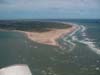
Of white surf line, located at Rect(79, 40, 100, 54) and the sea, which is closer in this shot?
the sea

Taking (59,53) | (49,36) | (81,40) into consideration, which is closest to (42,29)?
(49,36)

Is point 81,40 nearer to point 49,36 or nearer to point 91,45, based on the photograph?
point 91,45

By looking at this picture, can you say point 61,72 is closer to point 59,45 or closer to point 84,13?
point 59,45

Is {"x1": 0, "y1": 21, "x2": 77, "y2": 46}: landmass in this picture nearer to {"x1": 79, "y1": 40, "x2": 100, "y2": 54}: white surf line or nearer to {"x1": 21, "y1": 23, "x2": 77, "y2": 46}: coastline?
{"x1": 21, "y1": 23, "x2": 77, "y2": 46}: coastline

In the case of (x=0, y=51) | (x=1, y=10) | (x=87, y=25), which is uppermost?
(x=1, y=10)

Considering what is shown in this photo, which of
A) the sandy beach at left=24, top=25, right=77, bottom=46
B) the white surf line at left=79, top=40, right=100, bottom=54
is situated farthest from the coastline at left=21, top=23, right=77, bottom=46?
the white surf line at left=79, top=40, right=100, bottom=54

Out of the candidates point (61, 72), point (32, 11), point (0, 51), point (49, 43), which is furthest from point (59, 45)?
point (0, 51)

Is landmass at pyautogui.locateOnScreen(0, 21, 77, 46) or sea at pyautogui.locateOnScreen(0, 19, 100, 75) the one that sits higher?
landmass at pyautogui.locateOnScreen(0, 21, 77, 46)

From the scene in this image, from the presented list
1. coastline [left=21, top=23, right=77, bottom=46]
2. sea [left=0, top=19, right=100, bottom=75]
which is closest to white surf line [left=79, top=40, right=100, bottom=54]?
sea [left=0, top=19, right=100, bottom=75]
